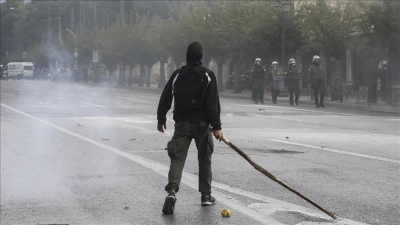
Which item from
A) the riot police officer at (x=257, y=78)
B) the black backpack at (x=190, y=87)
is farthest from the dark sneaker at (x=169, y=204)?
the riot police officer at (x=257, y=78)

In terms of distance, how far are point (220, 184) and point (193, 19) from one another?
48.0 metres

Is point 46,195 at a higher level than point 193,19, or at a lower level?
lower

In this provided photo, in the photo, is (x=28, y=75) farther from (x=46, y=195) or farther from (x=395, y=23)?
(x=46, y=195)

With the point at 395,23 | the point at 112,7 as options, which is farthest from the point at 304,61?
the point at 112,7

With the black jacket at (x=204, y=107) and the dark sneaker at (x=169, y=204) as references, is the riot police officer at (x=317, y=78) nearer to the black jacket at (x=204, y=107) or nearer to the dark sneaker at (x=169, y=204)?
the black jacket at (x=204, y=107)

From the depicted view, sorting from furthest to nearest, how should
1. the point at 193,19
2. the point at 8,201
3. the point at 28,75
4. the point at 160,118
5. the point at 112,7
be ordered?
the point at 112,7 < the point at 28,75 < the point at 193,19 < the point at 8,201 < the point at 160,118

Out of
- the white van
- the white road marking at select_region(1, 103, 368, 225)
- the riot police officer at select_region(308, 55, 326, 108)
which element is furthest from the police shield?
the white van

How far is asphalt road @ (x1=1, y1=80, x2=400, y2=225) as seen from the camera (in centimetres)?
910

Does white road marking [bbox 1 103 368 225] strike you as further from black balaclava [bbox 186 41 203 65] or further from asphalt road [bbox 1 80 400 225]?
black balaclava [bbox 186 41 203 65]

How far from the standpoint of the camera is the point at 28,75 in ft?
290

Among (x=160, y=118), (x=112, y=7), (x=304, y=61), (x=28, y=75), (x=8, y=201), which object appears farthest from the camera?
(x=112, y=7)

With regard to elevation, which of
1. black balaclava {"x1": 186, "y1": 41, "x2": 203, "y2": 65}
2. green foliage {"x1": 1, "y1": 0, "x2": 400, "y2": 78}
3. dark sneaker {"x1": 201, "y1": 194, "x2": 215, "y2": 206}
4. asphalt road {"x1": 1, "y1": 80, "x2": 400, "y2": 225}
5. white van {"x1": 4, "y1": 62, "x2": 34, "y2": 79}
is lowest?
asphalt road {"x1": 1, "y1": 80, "x2": 400, "y2": 225}

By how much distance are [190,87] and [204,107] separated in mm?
270

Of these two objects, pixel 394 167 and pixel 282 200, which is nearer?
pixel 282 200
